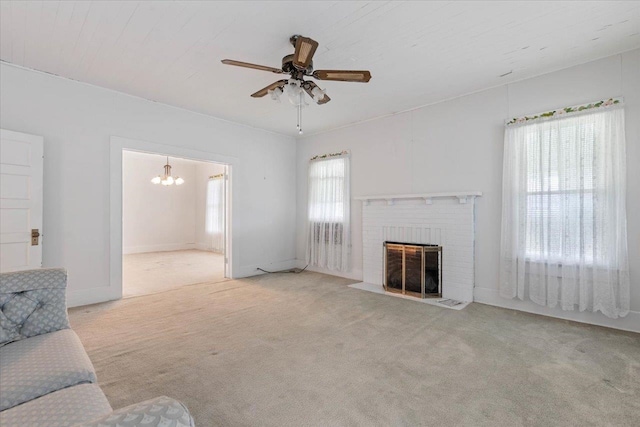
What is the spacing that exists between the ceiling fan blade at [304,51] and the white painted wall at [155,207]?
781cm

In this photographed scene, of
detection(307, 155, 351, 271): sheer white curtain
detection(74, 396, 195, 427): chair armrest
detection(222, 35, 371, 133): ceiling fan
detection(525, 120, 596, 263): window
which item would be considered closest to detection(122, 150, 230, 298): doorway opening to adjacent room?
detection(307, 155, 351, 271): sheer white curtain

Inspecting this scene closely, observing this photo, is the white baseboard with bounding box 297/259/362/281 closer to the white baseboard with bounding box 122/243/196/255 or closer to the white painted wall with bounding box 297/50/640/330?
the white painted wall with bounding box 297/50/640/330

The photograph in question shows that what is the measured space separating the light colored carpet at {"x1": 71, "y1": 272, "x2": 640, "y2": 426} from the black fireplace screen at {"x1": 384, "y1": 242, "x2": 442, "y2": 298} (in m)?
0.50

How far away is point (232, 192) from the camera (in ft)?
17.6

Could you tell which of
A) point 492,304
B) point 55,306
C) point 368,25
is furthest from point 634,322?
point 55,306

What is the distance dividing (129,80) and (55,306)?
2970 mm

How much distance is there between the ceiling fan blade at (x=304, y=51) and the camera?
226cm

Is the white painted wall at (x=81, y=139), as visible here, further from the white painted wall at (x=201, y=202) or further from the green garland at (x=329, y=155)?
the white painted wall at (x=201, y=202)

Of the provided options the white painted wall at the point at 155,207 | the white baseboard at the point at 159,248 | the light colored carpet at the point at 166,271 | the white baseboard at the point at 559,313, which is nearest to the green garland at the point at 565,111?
the white baseboard at the point at 559,313

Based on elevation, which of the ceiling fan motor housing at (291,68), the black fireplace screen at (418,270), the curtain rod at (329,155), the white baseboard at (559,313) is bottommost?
the white baseboard at (559,313)

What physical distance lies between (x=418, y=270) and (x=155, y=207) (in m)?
8.26

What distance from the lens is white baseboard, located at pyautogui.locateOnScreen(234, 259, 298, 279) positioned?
18.0ft

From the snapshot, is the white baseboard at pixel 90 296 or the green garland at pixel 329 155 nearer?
the white baseboard at pixel 90 296

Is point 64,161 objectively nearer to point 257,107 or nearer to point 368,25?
point 257,107
